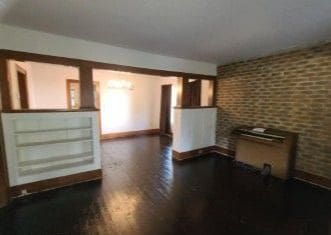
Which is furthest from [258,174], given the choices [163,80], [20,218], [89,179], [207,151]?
[163,80]

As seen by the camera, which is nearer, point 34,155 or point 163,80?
point 34,155

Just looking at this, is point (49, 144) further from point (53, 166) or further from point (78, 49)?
point (78, 49)

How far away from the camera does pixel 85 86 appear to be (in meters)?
3.09

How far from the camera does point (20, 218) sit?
2.18m

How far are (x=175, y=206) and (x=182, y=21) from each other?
2.37m

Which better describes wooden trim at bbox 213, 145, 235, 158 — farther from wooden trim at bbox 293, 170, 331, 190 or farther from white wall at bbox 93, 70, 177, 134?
white wall at bbox 93, 70, 177, 134

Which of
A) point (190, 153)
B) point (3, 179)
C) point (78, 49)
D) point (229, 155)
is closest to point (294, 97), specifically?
point (229, 155)

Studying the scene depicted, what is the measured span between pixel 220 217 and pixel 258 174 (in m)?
1.72

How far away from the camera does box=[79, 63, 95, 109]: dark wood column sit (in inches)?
119

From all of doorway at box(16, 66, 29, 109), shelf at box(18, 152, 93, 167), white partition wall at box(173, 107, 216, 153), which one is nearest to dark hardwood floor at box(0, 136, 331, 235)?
shelf at box(18, 152, 93, 167)

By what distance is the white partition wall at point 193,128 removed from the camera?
169 inches

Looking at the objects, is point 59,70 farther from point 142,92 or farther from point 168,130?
point 168,130

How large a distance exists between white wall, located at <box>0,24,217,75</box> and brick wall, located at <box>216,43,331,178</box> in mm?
1485

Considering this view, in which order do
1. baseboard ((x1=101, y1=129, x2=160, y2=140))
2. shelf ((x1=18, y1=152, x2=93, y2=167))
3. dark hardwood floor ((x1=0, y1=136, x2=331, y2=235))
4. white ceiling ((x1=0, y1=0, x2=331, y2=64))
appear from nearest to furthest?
white ceiling ((x1=0, y1=0, x2=331, y2=64)) < dark hardwood floor ((x1=0, y1=136, x2=331, y2=235)) < shelf ((x1=18, y1=152, x2=93, y2=167)) < baseboard ((x1=101, y1=129, x2=160, y2=140))
